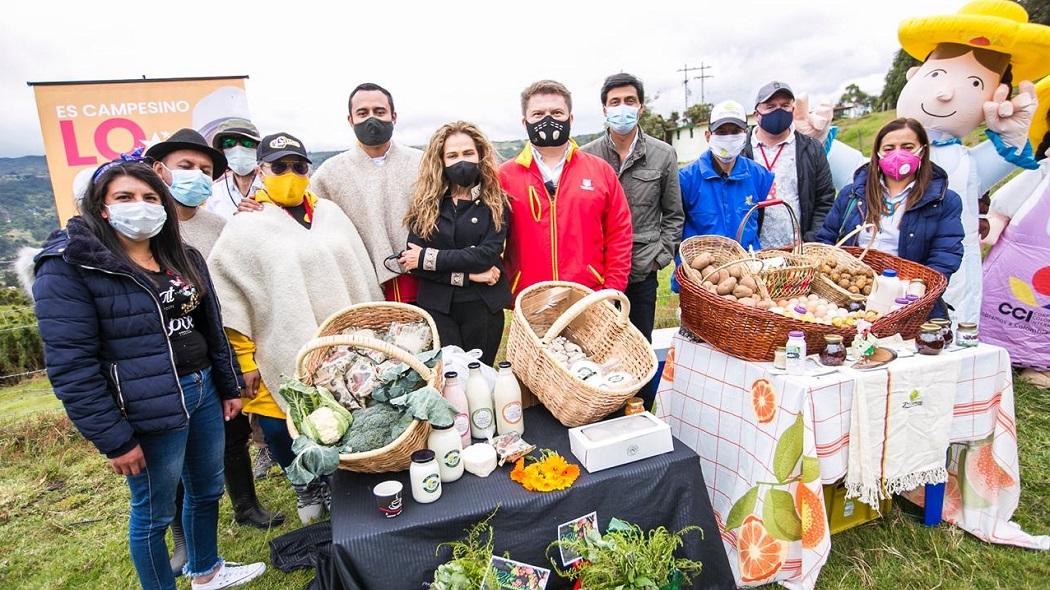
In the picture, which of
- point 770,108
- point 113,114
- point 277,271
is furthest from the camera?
point 113,114

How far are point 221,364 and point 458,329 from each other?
3.60 ft

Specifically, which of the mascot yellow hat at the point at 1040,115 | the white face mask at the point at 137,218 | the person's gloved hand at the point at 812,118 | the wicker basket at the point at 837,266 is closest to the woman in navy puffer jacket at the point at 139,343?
the white face mask at the point at 137,218

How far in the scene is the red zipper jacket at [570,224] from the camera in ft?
9.33

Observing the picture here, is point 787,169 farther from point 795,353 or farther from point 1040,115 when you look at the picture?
point 1040,115

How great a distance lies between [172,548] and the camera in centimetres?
290

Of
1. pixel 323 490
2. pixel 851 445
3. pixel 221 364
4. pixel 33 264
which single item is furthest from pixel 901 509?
pixel 33 264

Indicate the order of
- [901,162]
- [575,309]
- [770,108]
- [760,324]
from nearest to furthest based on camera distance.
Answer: [575,309] → [760,324] → [901,162] → [770,108]

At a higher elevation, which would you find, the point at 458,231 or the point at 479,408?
the point at 458,231

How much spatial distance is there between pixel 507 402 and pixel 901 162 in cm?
247

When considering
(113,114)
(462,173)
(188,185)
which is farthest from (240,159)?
→ (113,114)

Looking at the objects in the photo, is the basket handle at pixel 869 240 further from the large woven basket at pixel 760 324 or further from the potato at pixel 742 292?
the potato at pixel 742 292

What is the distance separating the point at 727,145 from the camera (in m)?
3.26

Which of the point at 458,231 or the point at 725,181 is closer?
the point at 458,231

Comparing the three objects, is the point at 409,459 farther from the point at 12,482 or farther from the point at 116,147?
the point at 116,147
